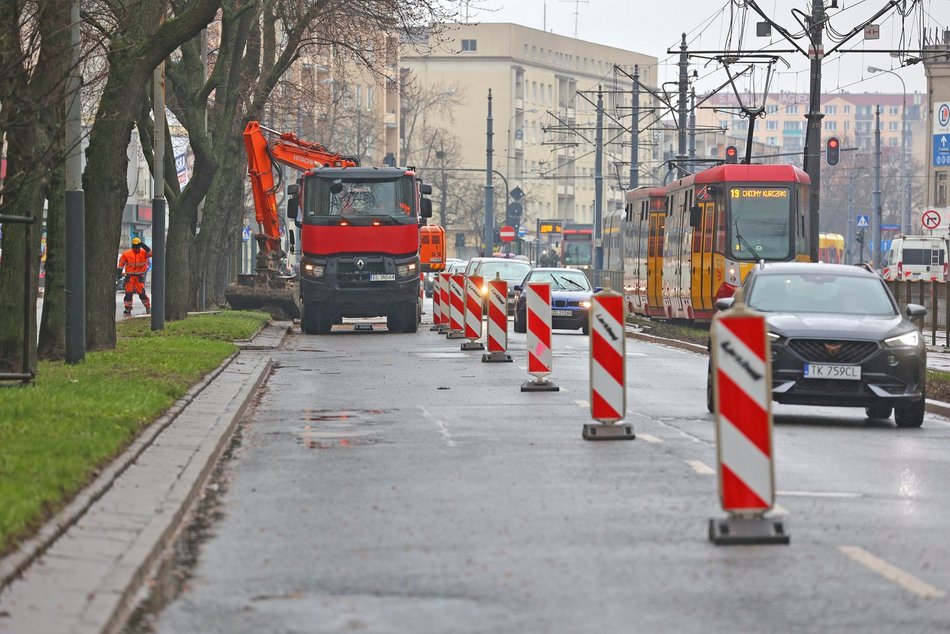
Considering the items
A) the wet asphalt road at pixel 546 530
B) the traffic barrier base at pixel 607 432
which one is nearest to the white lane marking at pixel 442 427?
the wet asphalt road at pixel 546 530

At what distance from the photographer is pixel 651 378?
81.9ft

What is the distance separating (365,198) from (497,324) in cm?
1254

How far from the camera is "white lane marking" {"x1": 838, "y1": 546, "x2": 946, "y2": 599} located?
848 centimetres

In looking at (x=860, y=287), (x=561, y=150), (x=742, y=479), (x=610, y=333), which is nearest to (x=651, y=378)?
(x=860, y=287)

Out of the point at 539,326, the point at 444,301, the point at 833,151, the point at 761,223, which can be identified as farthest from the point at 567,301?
the point at 539,326

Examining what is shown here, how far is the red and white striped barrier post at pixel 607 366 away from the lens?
15.6 meters

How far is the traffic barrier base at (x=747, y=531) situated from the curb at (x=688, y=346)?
10168 millimetres

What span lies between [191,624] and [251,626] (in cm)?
24

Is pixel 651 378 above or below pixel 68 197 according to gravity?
below

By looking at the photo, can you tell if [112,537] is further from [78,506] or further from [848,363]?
[848,363]

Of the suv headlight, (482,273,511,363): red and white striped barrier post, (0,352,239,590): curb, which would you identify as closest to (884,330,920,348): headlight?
(0,352,239,590): curb

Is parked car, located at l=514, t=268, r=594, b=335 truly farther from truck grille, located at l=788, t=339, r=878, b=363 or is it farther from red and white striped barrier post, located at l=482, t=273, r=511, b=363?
truck grille, located at l=788, t=339, r=878, b=363

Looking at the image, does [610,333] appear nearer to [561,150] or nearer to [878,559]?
[878,559]

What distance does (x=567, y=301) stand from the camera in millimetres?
42031
